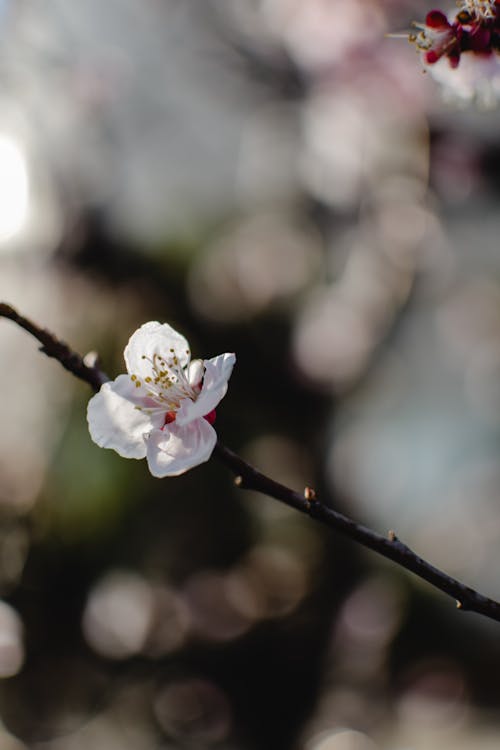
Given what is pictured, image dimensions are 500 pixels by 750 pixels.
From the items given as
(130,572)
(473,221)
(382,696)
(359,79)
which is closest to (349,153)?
(359,79)

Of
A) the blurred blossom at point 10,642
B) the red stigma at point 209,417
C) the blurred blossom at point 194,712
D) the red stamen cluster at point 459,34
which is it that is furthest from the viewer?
the blurred blossom at point 194,712

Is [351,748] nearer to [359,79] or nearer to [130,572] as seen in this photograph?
[130,572]

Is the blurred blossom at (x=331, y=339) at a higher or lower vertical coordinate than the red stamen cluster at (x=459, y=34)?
higher

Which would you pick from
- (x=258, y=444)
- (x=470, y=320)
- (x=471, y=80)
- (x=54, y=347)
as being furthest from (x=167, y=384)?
(x=470, y=320)

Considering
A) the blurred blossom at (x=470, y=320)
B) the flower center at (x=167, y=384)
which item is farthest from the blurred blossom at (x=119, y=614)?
the flower center at (x=167, y=384)

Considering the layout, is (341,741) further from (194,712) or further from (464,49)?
(464,49)

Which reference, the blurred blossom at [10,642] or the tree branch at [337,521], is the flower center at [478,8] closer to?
the tree branch at [337,521]

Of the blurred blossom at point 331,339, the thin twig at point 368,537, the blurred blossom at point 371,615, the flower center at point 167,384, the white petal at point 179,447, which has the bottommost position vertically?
the thin twig at point 368,537
